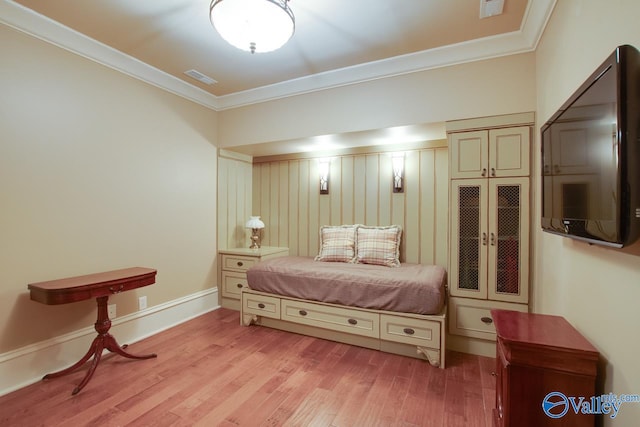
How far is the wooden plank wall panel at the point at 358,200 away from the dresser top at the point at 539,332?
1655 mm

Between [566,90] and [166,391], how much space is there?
3286 millimetres

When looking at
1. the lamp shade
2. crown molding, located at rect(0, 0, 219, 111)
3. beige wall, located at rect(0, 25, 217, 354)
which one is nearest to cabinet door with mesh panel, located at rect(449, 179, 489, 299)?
the lamp shade

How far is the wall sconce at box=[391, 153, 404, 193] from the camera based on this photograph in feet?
11.9

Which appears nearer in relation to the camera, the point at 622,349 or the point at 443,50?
the point at 622,349

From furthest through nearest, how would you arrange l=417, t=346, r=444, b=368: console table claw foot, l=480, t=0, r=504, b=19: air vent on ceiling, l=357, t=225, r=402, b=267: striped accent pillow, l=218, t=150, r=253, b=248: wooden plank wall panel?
Result: l=218, t=150, r=253, b=248: wooden plank wall panel, l=357, t=225, r=402, b=267: striped accent pillow, l=417, t=346, r=444, b=368: console table claw foot, l=480, t=0, r=504, b=19: air vent on ceiling

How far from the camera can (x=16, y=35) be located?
2189 millimetres

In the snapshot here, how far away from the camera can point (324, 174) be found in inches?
161

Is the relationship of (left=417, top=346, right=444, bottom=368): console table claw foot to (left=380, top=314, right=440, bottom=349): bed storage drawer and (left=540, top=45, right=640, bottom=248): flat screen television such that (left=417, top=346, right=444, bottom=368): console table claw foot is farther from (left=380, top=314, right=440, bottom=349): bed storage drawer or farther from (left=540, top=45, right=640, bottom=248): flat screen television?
(left=540, top=45, right=640, bottom=248): flat screen television

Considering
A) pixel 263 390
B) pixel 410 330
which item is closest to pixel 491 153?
pixel 410 330

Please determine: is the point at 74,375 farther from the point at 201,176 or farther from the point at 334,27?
the point at 334,27

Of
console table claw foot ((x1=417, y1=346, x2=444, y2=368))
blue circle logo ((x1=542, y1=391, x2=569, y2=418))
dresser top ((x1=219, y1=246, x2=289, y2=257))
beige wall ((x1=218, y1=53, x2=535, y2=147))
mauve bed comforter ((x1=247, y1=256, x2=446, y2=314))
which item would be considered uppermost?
beige wall ((x1=218, y1=53, x2=535, y2=147))

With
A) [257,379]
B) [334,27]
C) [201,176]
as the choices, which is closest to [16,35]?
[201,176]
